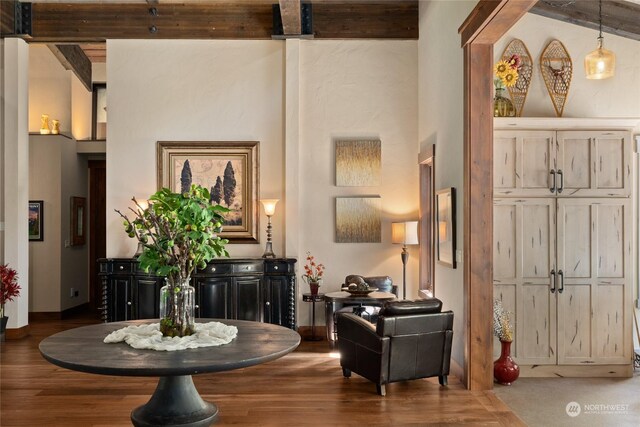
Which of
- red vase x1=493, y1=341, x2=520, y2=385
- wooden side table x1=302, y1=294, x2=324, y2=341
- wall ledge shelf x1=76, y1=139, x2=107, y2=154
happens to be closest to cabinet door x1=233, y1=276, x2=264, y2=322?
wooden side table x1=302, y1=294, x2=324, y2=341

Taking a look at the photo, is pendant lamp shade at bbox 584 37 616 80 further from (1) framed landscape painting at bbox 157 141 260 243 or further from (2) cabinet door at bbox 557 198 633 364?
(1) framed landscape painting at bbox 157 141 260 243

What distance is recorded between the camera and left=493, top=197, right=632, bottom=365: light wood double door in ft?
17.2

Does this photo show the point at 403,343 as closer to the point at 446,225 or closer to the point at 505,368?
the point at 505,368

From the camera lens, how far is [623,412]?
4270 millimetres

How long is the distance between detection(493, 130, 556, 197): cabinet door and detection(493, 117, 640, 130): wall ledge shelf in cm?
6

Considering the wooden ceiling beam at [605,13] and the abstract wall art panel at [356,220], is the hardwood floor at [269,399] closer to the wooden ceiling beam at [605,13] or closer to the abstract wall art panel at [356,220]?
the abstract wall art panel at [356,220]

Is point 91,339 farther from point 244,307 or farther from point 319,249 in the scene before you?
point 319,249

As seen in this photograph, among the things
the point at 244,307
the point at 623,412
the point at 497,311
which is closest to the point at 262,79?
the point at 244,307

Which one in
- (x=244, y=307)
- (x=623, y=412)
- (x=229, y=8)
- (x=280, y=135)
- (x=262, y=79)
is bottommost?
(x=623, y=412)

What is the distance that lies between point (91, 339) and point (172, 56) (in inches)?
189

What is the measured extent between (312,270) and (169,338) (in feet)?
13.2

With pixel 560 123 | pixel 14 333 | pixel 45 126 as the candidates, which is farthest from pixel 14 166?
pixel 560 123

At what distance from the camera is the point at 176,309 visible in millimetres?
3258

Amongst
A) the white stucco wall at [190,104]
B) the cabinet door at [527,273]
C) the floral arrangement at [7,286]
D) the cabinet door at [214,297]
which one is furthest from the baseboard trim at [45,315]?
the cabinet door at [527,273]
